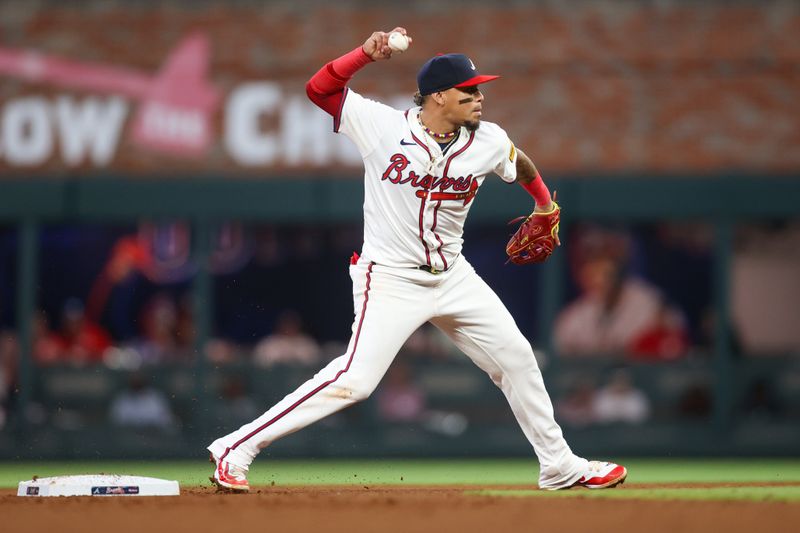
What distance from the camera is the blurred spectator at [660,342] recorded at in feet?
43.4

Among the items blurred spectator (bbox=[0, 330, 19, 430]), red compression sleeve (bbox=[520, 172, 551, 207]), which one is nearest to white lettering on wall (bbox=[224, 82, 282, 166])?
blurred spectator (bbox=[0, 330, 19, 430])

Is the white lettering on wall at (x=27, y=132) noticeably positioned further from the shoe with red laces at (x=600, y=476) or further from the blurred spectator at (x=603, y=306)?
the shoe with red laces at (x=600, y=476)

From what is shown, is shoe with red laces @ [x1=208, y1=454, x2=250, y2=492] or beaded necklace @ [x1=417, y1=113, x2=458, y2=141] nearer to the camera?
shoe with red laces @ [x1=208, y1=454, x2=250, y2=492]

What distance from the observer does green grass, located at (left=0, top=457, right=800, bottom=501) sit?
9.29 m

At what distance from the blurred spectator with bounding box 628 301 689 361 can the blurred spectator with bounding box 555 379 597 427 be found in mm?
535

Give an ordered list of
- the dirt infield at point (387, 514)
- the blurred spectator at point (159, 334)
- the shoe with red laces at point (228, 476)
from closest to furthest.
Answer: the dirt infield at point (387, 514), the shoe with red laces at point (228, 476), the blurred spectator at point (159, 334)

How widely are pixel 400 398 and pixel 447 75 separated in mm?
7026

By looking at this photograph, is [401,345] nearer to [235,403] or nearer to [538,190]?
[538,190]

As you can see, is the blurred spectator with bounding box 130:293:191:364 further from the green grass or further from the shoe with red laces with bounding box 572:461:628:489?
the shoe with red laces with bounding box 572:461:628:489

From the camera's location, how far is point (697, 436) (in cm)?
1305

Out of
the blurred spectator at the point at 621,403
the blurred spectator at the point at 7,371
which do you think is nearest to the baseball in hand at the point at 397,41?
the blurred spectator at the point at 621,403

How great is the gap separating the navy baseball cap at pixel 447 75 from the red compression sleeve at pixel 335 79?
307 millimetres

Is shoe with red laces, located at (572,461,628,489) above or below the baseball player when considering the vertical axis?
below

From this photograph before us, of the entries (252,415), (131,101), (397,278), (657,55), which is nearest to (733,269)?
(657,55)
